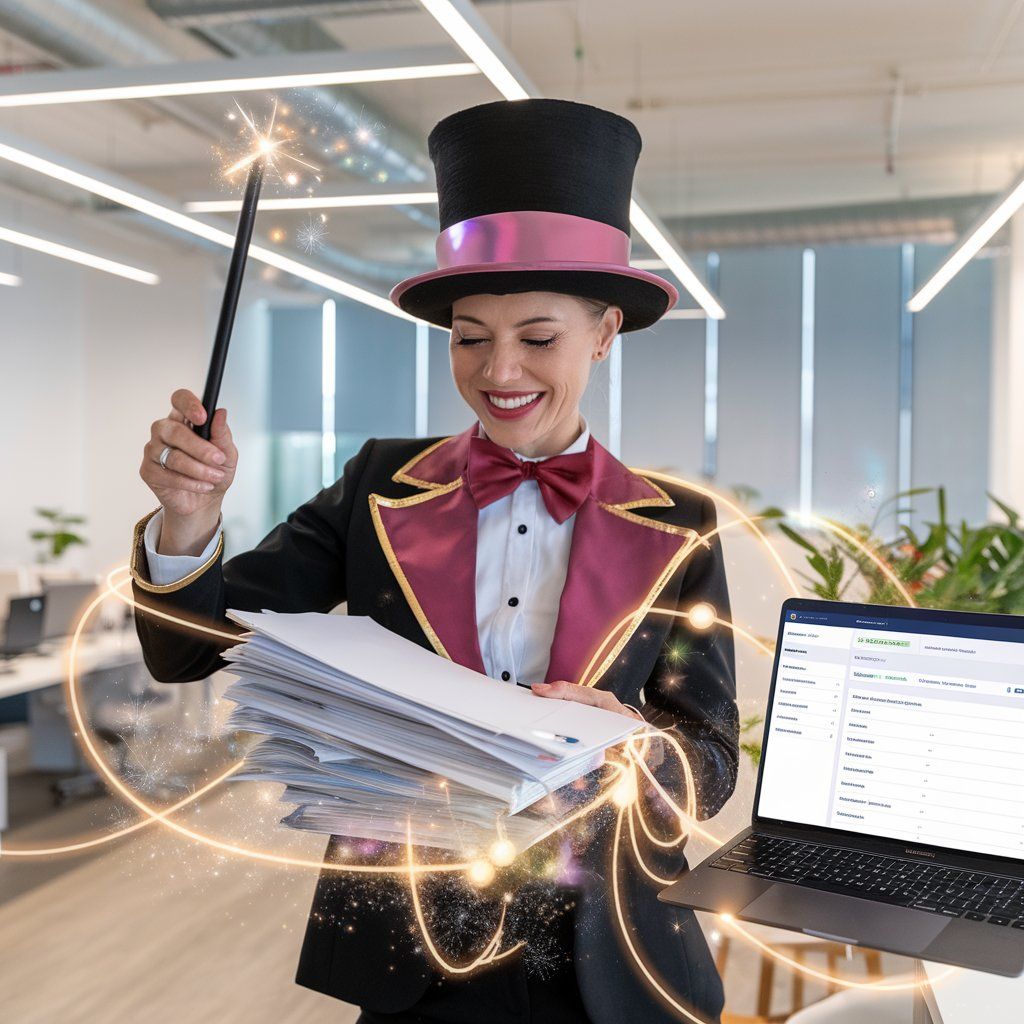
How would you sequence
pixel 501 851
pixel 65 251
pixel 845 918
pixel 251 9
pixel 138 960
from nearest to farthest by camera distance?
pixel 501 851 → pixel 845 918 → pixel 138 960 → pixel 251 9 → pixel 65 251

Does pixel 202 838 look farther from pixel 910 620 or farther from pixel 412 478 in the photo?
pixel 910 620

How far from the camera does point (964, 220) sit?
7.31 meters

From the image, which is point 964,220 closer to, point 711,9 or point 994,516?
point 994,516

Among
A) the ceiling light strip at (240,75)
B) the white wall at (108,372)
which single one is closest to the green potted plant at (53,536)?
the white wall at (108,372)

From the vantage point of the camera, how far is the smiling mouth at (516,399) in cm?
106

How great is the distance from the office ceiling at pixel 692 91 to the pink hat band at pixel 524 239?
2845 mm

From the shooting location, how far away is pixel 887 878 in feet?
2.86

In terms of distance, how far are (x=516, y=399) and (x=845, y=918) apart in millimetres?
545

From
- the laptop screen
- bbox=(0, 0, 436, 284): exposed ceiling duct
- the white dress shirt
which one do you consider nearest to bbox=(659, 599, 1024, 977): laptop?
the laptop screen

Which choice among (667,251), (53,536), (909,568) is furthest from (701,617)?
(53,536)

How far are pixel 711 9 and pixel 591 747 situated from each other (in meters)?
5.15

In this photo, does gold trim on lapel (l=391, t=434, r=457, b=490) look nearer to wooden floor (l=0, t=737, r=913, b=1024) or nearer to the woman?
the woman

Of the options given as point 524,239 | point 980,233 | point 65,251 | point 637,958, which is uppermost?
point 65,251

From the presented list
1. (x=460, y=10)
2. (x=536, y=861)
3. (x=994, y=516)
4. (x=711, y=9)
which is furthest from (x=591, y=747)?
(x=994, y=516)
